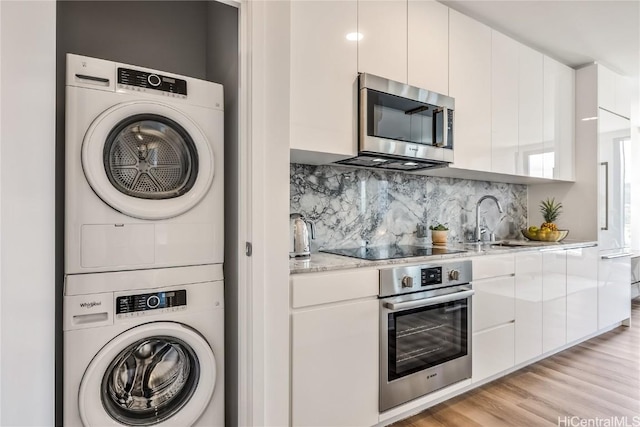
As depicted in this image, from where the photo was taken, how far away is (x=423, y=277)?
1.93 meters

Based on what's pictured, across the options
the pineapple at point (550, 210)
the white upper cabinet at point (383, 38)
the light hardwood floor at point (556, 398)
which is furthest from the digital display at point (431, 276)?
the pineapple at point (550, 210)

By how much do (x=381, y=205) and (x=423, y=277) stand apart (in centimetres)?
80

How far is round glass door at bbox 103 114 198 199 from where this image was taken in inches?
57.6

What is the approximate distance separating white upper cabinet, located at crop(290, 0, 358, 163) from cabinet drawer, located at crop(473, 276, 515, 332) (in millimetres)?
1189

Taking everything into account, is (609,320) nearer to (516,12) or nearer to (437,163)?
(437,163)

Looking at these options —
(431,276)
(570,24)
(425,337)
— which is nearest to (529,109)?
(570,24)

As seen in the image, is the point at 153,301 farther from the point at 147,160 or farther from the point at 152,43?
the point at 152,43

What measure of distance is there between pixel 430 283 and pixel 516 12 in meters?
1.94

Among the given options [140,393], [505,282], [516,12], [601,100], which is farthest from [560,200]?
[140,393]

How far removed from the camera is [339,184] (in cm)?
244

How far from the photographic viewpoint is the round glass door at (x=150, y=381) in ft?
4.76

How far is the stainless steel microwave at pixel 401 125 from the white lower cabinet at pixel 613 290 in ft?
7.00

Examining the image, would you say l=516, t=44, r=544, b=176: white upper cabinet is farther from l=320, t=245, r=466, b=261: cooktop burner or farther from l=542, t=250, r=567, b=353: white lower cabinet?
l=320, t=245, r=466, b=261: cooktop burner

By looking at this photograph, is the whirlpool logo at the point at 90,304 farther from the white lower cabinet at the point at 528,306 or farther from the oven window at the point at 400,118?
the white lower cabinet at the point at 528,306
